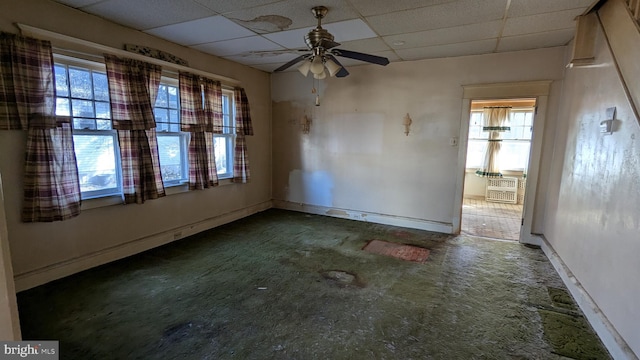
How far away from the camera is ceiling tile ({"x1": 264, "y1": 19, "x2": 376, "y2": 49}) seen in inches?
125

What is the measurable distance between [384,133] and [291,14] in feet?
8.16

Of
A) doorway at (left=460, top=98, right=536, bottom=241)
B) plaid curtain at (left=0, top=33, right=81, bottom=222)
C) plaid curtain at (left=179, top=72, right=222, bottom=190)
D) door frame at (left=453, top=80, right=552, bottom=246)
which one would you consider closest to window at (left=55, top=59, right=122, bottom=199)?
plaid curtain at (left=0, top=33, right=81, bottom=222)

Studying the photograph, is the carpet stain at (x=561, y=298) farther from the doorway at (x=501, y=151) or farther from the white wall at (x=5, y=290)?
the doorway at (x=501, y=151)

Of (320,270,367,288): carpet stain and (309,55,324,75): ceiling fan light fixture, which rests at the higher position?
(309,55,324,75): ceiling fan light fixture

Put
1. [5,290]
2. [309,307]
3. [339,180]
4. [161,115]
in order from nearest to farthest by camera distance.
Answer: [5,290]
[309,307]
[161,115]
[339,180]

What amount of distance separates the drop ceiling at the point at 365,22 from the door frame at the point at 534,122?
0.47 metres

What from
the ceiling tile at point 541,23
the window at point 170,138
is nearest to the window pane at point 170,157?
the window at point 170,138

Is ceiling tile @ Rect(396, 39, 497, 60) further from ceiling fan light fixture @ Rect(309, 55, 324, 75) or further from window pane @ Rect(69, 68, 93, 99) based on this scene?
window pane @ Rect(69, 68, 93, 99)

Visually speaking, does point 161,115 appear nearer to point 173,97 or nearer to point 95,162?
point 173,97

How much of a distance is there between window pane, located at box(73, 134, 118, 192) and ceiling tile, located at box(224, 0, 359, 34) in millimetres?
1891

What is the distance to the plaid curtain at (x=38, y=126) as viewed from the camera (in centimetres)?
248

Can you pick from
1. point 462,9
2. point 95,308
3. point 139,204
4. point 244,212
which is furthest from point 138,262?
point 462,9

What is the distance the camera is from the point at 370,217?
511 centimetres

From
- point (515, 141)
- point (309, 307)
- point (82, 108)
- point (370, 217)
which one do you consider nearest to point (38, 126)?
point (82, 108)
